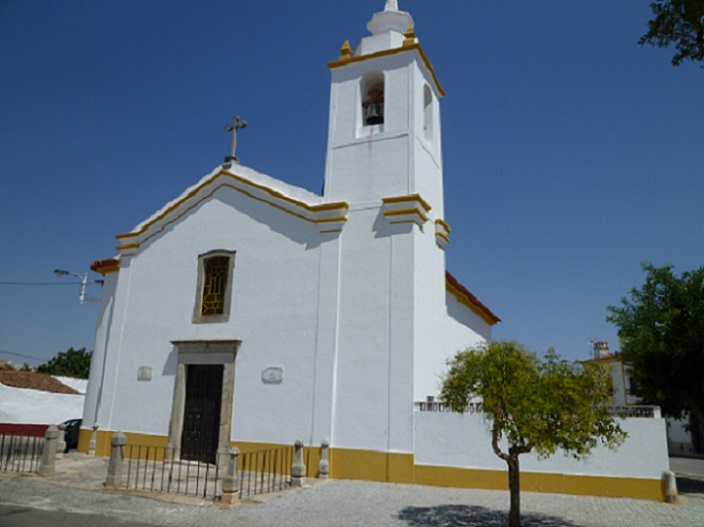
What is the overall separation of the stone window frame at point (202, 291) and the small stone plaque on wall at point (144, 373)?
174 cm

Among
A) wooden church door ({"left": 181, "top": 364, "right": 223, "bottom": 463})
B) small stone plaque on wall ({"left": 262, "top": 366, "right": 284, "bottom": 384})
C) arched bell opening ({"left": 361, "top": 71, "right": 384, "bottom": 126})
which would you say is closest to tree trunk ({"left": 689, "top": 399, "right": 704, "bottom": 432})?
small stone plaque on wall ({"left": 262, "top": 366, "right": 284, "bottom": 384})

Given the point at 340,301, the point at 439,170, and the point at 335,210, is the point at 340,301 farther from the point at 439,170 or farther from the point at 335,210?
the point at 439,170

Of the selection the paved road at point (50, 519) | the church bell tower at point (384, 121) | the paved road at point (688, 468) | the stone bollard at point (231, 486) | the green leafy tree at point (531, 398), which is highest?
the church bell tower at point (384, 121)

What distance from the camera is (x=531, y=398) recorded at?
6.72 metres

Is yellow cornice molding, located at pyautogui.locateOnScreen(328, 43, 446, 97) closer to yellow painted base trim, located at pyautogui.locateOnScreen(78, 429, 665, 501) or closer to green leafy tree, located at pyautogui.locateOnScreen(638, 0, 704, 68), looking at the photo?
green leafy tree, located at pyautogui.locateOnScreen(638, 0, 704, 68)

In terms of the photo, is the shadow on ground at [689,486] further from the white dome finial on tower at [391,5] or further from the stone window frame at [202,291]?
the white dome finial on tower at [391,5]

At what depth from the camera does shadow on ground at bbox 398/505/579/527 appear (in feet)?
24.2

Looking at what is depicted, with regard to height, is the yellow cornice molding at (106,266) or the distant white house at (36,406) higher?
the yellow cornice molding at (106,266)

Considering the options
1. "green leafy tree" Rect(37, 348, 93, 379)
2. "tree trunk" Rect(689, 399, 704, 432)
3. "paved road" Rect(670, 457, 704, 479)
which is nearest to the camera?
"tree trunk" Rect(689, 399, 704, 432)

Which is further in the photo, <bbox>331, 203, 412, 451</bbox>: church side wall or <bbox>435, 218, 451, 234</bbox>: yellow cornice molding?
<bbox>435, 218, 451, 234</bbox>: yellow cornice molding

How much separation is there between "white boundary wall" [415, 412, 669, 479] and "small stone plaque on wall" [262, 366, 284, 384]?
3167 mm

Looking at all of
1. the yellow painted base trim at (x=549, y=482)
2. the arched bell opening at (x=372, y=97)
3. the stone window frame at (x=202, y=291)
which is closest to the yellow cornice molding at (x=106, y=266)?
the stone window frame at (x=202, y=291)

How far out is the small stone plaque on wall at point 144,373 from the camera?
13.5 meters

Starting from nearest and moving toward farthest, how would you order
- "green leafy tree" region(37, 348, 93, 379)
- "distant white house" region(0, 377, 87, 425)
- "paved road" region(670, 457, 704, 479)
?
"paved road" region(670, 457, 704, 479) < "distant white house" region(0, 377, 87, 425) < "green leafy tree" region(37, 348, 93, 379)
